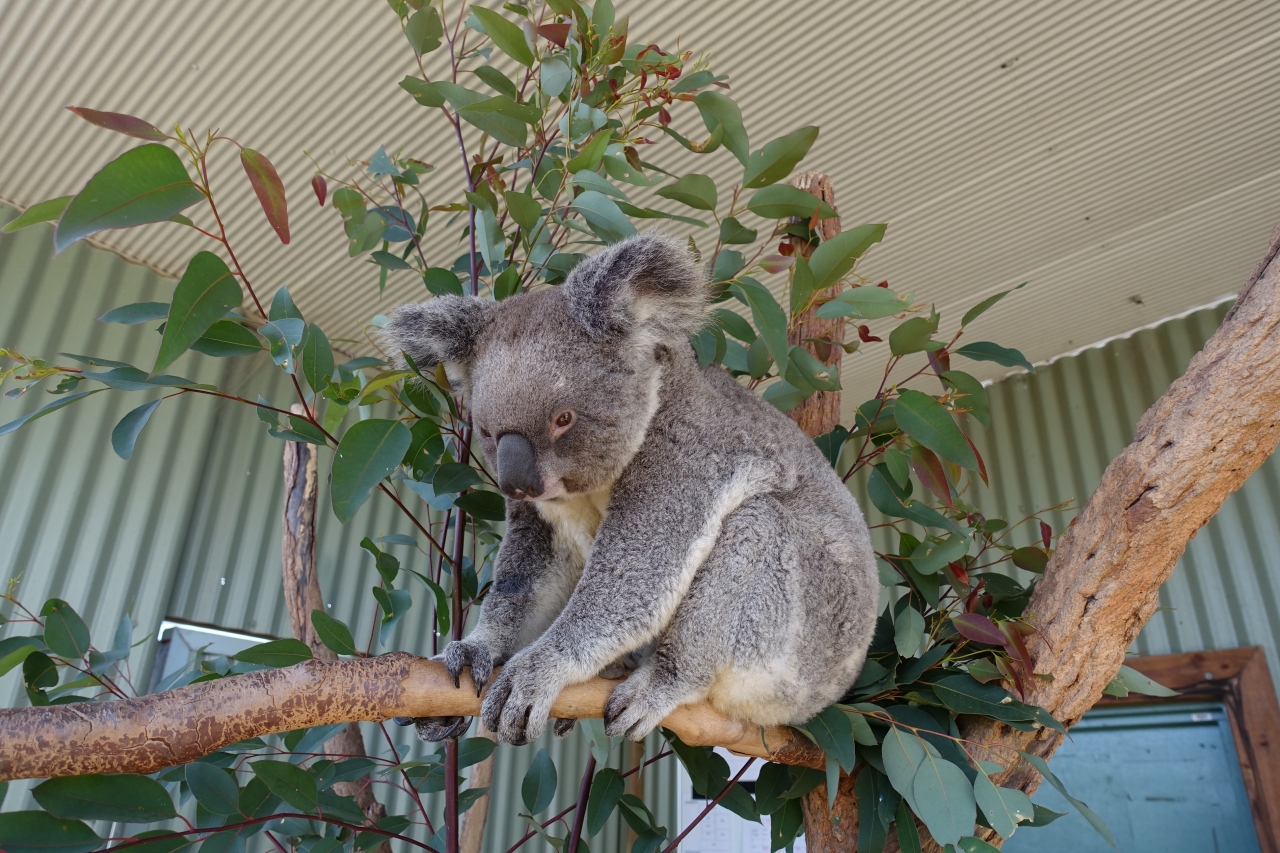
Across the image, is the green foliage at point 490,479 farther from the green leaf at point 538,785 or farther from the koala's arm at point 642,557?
the koala's arm at point 642,557

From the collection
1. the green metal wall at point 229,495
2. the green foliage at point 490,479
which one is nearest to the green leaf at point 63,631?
the green foliage at point 490,479

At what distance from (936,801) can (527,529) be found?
2.94ft

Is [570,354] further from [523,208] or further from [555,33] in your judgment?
[555,33]

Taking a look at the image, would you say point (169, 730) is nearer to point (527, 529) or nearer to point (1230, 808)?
point (527, 529)

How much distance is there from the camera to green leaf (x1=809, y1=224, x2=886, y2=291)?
61.7 inches

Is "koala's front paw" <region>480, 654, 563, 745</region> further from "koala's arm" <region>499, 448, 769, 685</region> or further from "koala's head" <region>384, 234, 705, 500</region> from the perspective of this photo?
"koala's head" <region>384, 234, 705, 500</region>

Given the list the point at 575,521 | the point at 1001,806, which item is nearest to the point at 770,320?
the point at 575,521

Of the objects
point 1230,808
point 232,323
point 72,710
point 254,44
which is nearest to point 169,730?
point 72,710

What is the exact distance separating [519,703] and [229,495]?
3.04 m

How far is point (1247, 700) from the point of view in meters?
3.62

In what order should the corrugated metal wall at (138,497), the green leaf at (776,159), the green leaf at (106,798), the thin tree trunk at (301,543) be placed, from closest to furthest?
the green leaf at (106,798), the green leaf at (776,159), the thin tree trunk at (301,543), the corrugated metal wall at (138,497)

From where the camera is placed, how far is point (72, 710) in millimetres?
995

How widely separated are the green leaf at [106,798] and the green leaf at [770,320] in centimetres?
115

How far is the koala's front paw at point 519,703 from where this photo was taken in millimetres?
1316
